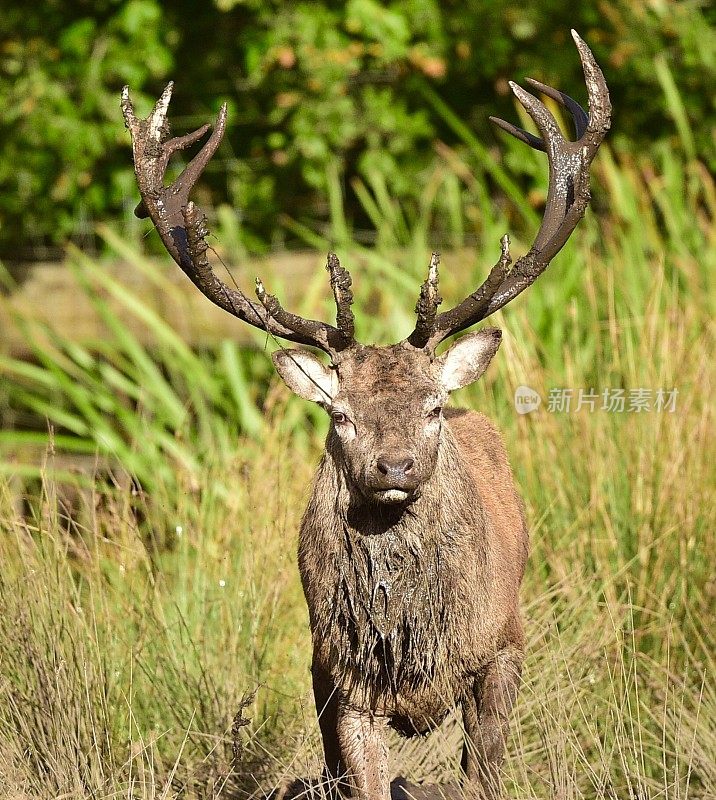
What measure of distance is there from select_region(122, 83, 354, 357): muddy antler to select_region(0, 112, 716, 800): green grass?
0.66 metres

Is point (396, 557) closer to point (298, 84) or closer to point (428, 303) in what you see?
point (428, 303)

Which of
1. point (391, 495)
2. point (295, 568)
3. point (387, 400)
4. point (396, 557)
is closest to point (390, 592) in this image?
point (396, 557)

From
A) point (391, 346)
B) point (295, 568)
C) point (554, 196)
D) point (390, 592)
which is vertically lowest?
point (295, 568)

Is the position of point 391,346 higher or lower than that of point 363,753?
higher

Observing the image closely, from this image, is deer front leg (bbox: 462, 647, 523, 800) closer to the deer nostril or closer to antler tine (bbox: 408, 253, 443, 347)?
the deer nostril

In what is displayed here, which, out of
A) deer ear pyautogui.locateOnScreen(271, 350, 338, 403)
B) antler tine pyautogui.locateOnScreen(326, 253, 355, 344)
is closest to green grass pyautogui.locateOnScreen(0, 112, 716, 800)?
deer ear pyautogui.locateOnScreen(271, 350, 338, 403)

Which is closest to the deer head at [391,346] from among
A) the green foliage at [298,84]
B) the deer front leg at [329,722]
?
the deer front leg at [329,722]

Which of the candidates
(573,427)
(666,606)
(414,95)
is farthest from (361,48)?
(666,606)

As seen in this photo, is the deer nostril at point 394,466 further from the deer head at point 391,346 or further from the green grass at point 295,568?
the green grass at point 295,568

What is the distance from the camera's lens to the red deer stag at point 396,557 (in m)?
3.69

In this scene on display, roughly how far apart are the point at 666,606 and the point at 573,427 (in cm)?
86

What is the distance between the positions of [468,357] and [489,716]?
101cm

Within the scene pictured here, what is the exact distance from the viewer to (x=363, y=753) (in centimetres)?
372

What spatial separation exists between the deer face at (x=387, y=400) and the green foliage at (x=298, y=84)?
4.64m
